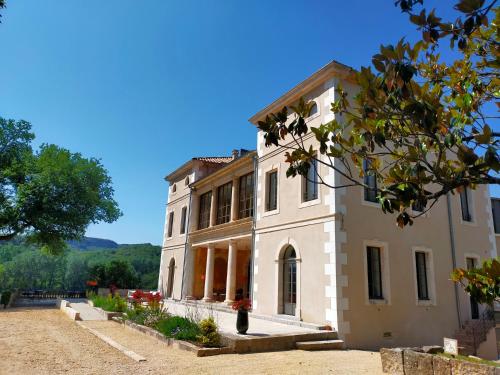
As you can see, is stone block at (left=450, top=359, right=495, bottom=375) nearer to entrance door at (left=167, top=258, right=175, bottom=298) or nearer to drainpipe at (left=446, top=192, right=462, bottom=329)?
drainpipe at (left=446, top=192, right=462, bottom=329)

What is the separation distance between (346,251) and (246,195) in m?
7.07

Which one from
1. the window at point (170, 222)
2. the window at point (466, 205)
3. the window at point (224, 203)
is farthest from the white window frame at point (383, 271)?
the window at point (170, 222)

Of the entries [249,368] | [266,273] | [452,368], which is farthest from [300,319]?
[452,368]

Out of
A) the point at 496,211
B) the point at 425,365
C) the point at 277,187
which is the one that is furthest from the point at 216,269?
the point at 425,365

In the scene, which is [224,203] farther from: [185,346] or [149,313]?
[185,346]

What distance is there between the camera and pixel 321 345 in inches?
363

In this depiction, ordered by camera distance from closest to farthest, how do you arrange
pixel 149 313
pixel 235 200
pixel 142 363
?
pixel 142 363 → pixel 149 313 → pixel 235 200

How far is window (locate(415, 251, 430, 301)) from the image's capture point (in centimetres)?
1212

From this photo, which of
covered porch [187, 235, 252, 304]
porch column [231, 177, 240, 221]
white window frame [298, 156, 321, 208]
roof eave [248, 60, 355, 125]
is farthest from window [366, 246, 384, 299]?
covered porch [187, 235, 252, 304]

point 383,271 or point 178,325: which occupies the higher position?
point 383,271

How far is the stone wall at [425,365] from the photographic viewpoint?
5441 millimetres

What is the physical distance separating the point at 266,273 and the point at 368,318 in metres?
4.01

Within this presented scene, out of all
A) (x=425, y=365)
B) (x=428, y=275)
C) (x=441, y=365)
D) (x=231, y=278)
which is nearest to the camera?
(x=441, y=365)

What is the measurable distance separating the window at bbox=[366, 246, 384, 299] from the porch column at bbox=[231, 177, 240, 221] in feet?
23.8
